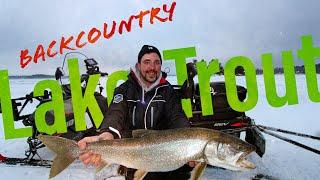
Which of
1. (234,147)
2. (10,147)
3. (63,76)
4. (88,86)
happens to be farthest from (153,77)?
(10,147)

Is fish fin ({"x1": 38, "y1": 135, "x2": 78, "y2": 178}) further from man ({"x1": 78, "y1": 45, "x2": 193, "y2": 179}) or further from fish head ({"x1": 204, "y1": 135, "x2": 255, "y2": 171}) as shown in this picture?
fish head ({"x1": 204, "y1": 135, "x2": 255, "y2": 171})

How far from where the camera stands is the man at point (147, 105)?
410 centimetres

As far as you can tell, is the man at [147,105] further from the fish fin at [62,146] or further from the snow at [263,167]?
the snow at [263,167]

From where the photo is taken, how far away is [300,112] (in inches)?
552

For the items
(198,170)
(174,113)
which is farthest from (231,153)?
(174,113)

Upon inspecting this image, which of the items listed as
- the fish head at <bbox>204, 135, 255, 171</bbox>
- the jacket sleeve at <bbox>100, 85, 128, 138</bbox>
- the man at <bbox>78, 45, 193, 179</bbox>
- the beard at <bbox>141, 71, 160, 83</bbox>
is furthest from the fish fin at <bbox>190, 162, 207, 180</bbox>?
the beard at <bbox>141, 71, 160, 83</bbox>

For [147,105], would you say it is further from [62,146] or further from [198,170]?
[198,170]

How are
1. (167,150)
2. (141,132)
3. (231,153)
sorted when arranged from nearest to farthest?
(231,153)
(167,150)
(141,132)

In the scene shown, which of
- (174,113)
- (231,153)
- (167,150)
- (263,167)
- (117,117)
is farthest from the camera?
(263,167)

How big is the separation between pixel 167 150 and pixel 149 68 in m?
1.08

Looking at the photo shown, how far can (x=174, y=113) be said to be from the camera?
4.18 m

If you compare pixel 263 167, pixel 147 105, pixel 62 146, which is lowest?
pixel 263 167

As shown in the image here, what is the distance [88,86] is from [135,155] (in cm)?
448

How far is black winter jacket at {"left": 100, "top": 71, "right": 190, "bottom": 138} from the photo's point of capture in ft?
13.4
